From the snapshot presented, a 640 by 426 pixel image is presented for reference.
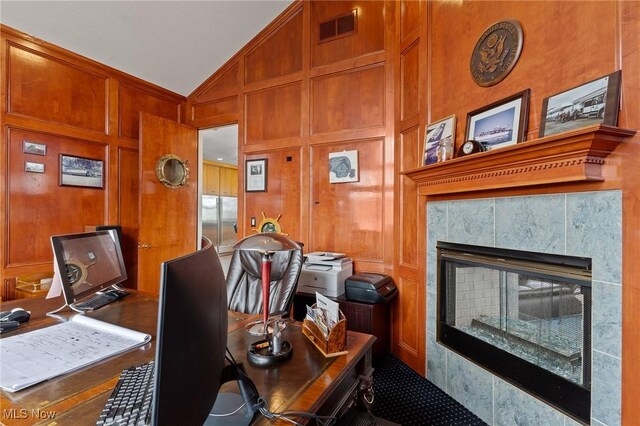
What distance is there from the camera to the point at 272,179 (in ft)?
12.0

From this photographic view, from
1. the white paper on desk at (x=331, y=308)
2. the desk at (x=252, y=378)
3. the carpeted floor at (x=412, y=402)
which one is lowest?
the carpeted floor at (x=412, y=402)

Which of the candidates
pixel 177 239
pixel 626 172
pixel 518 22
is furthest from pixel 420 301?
pixel 177 239

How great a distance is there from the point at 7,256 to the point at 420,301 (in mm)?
3607

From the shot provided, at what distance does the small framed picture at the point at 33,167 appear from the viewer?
2.89 metres

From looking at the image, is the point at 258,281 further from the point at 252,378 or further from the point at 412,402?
the point at 412,402

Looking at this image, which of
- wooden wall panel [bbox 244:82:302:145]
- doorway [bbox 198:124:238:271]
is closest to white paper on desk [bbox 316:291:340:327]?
wooden wall panel [bbox 244:82:302:145]

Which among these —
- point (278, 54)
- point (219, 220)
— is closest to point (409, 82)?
point (278, 54)

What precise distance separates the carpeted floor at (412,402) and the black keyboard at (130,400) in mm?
1511

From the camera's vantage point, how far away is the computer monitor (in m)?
0.51

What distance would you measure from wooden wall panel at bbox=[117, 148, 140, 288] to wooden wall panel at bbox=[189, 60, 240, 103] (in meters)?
1.15

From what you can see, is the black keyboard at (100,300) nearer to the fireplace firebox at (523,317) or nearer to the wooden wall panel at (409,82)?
the fireplace firebox at (523,317)

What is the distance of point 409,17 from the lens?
272cm

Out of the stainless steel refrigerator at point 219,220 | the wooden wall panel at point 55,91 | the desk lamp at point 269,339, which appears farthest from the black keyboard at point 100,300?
the stainless steel refrigerator at point 219,220

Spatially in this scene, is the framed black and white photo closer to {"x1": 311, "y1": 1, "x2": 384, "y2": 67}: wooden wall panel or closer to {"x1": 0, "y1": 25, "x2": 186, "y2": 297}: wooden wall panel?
{"x1": 311, "y1": 1, "x2": 384, "y2": 67}: wooden wall panel
